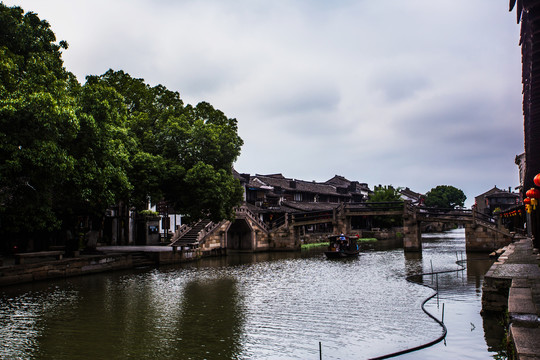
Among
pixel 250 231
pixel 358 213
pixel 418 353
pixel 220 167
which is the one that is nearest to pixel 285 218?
pixel 250 231

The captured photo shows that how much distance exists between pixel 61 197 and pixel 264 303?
40.2 ft

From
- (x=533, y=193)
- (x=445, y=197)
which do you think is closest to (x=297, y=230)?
(x=533, y=193)

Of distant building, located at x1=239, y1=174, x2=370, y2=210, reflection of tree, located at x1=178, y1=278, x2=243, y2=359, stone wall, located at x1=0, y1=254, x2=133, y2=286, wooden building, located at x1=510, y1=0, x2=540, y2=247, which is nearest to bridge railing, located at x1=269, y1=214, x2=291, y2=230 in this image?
distant building, located at x1=239, y1=174, x2=370, y2=210

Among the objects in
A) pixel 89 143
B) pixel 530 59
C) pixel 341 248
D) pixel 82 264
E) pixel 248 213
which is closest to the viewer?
pixel 530 59

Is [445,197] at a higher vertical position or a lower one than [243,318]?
higher

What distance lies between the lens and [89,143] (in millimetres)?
21734

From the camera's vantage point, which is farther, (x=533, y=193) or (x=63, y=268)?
(x=63, y=268)

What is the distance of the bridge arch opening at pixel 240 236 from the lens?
144 ft

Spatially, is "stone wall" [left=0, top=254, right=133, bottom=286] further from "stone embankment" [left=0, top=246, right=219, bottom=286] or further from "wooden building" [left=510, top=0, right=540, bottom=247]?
"wooden building" [left=510, top=0, right=540, bottom=247]

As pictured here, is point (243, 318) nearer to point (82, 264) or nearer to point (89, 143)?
point (89, 143)

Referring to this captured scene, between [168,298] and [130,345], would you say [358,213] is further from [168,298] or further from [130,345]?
[130,345]

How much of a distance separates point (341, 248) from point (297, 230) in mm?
11072

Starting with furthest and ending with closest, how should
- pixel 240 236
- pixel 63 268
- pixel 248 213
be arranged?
1. pixel 240 236
2. pixel 248 213
3. pixel 63 268

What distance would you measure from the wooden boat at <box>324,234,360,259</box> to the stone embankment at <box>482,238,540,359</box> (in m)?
18.8
